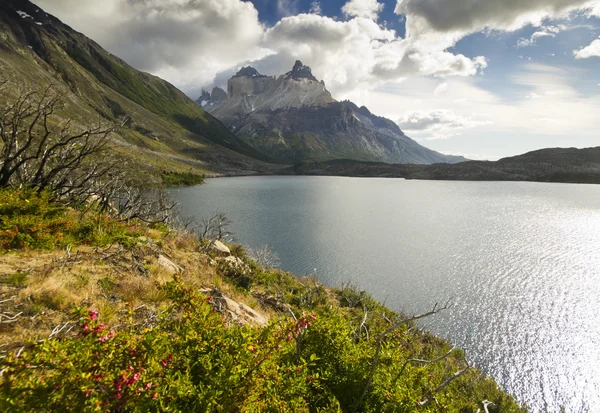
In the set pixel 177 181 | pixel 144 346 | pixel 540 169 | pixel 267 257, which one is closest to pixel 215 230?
pixel 267 257

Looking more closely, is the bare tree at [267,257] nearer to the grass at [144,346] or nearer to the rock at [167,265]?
the rock at [167,265]

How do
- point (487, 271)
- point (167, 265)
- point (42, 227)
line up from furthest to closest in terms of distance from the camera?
point (487, 271)
point (167, 265)
point (42, 227)

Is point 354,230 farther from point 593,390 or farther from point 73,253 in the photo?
point 73,253

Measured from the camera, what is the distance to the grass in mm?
3852

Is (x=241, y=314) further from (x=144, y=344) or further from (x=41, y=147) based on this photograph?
(x=41, y=147)

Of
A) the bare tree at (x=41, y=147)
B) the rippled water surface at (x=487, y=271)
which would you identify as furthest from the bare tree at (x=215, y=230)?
the bare tree at (x=41, y=147)

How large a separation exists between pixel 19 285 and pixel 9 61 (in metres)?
228

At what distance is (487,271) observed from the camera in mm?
35281

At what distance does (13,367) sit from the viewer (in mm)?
3537

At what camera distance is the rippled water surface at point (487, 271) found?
64.2 feet

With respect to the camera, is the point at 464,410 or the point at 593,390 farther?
the point at 593,390

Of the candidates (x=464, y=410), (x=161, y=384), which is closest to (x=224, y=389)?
(x=161, y=384)

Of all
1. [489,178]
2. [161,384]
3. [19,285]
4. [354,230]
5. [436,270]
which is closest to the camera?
[161,384]

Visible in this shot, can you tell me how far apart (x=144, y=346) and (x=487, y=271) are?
134 ft
